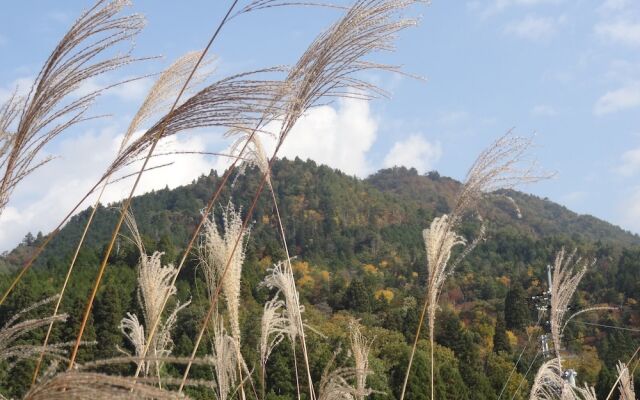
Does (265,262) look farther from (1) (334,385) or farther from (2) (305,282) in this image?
(1) (334,385)

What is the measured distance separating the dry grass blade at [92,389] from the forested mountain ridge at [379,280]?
1402 millimetres

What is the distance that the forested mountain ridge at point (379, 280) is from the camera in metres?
30.2

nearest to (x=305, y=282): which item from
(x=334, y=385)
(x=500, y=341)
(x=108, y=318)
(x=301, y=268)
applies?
(x=301, y=268)

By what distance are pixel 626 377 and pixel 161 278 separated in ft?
7.29

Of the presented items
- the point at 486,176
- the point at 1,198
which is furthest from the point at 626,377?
the point at 1,198

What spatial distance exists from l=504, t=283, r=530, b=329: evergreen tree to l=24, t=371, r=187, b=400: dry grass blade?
178 ft

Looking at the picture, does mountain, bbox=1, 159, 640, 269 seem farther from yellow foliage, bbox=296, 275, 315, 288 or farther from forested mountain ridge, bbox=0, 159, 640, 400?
yellow foliage, bbox=296, 275, 315, 288

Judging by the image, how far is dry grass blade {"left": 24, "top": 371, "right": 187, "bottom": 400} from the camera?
985mm

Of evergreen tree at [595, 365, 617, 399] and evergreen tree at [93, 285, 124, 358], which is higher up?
evergreen tree at [93, 285, 124, 358]

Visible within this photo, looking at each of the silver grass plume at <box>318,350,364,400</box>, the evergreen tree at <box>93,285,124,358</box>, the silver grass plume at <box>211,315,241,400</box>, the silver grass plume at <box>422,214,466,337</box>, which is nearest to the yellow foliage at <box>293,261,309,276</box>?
the evergreen tree at <box>93,285,124,358</box>

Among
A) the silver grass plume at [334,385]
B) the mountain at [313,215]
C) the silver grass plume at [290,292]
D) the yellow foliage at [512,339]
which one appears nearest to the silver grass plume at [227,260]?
the silver grass plume at [290,292]

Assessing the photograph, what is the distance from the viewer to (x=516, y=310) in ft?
175

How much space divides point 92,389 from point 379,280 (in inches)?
2922

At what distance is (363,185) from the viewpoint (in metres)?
122
